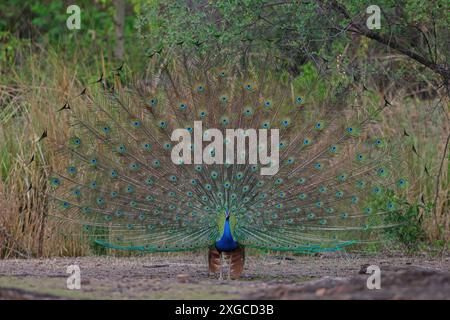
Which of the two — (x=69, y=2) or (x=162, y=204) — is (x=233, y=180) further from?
(x=69, y=2)

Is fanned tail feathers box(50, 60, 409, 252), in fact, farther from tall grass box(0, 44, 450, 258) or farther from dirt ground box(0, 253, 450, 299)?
tall grass box(0, 44, 450, 258)

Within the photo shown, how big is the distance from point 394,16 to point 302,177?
252cm

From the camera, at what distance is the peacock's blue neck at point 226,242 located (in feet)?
32.6

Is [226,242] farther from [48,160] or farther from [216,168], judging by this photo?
[48,160]

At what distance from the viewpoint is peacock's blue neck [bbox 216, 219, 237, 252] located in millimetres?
9945

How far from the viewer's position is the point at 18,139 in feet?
42.1

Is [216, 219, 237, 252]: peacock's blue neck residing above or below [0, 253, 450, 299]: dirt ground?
above

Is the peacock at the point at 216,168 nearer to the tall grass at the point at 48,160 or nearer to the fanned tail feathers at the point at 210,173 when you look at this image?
the fanned tail feathers at the point at 210,173

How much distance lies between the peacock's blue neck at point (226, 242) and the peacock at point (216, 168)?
15 cm

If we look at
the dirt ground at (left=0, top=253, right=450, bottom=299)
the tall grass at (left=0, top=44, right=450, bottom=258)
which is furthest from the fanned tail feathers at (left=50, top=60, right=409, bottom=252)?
the tall grass at (left=0, top=44, right=450, bottom=258)

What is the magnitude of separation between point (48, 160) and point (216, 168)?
3.08 meters

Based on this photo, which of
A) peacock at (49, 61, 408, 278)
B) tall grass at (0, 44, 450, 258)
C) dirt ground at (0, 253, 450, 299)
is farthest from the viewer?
tall grass at (0, 44, 450, 258)

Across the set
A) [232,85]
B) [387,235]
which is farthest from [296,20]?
[387,235]

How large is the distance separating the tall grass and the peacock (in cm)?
80
